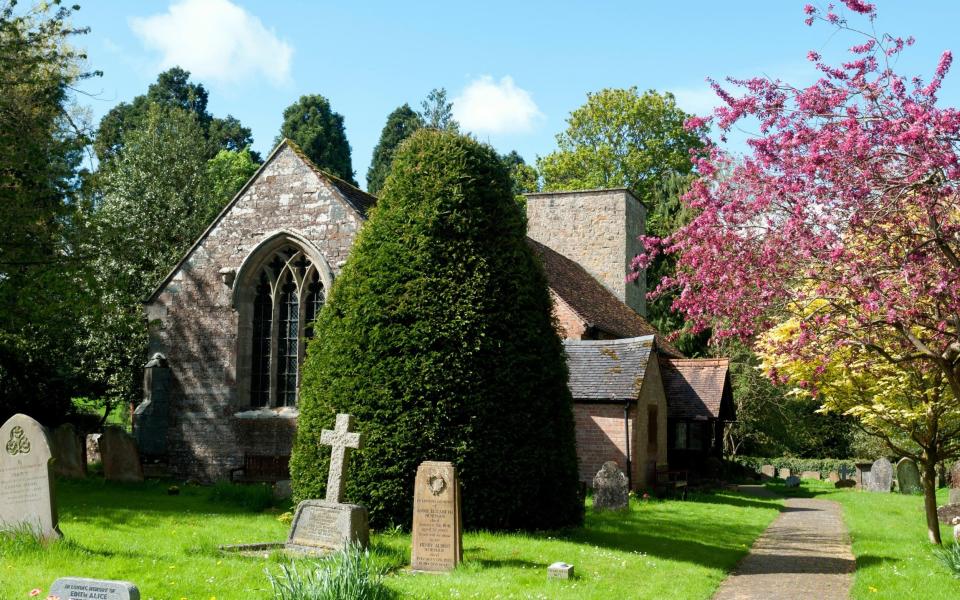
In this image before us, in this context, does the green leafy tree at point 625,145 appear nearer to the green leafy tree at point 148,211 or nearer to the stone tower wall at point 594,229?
the stone tower wall at point 594,229

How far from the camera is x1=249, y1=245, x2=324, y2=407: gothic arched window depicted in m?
21.3

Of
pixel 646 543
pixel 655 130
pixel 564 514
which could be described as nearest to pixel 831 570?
pixel 646 543

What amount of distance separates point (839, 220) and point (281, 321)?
1442 cm

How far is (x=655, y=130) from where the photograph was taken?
51.9m

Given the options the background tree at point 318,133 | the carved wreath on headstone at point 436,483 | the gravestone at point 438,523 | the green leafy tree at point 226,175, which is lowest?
the gravestone at point 438,523

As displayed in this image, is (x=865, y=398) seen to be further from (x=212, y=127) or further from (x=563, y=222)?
(x=212, y=127)

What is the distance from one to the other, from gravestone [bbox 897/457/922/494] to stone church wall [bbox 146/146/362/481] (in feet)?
75.9

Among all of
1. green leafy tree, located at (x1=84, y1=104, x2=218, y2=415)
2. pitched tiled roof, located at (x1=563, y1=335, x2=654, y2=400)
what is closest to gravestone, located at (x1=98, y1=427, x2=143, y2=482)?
pitched tiled roof, located at (x1=563, y1=335, x2=654, y2=400)

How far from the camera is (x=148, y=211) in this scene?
36.1 meters

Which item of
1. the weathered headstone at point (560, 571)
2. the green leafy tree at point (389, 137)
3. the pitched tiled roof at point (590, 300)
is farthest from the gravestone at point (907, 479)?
the green leafy tree at point (389, 137)

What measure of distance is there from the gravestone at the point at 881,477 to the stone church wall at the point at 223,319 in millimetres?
22785

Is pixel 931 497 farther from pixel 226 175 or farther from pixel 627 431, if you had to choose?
pixel 226 175

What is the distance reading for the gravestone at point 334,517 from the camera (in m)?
11.1

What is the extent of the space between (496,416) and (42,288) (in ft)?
37.8
